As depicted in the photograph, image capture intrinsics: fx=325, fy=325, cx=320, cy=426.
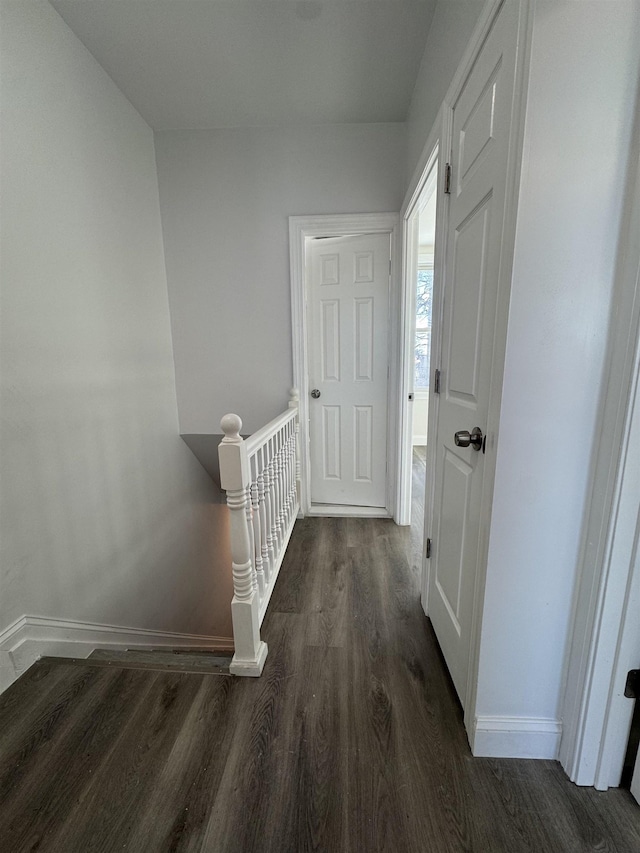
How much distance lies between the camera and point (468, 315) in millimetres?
1065

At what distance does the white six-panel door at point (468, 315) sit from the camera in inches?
33.4

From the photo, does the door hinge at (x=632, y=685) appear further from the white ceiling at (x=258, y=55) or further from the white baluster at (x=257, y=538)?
the white ceiling at (x=258, y=55)

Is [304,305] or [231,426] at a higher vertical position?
[304,305]

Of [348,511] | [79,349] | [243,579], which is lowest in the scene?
[348,511]

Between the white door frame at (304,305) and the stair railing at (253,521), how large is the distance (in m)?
0.46

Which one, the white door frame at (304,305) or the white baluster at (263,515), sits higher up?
the white door frame at (304,305)

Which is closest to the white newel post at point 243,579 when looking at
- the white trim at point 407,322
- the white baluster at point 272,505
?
the white baluster at point 272,505

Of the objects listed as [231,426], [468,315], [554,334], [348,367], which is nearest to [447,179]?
[468,315]

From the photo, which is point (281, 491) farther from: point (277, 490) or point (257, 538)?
point (257, 538)

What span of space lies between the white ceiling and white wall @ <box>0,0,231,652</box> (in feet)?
0.71

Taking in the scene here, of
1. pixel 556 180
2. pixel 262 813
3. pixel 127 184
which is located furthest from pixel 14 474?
pixel 556 180

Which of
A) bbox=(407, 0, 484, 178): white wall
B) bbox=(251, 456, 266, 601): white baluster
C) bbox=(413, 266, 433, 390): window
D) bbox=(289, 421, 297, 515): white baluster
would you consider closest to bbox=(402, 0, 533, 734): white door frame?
bbox=(407, 0, 484, 178): white wall

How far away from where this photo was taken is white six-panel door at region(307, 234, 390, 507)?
7.78 ft

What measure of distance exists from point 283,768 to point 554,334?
1407 millimetres
